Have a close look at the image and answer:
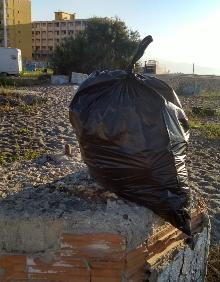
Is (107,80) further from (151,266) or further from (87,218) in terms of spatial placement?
(151,266)

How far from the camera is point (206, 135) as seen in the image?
28.1ft

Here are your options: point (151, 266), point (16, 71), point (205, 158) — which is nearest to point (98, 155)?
point (151, 266)

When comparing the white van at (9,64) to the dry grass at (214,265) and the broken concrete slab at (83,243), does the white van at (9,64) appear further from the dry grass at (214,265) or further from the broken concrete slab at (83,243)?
the broken concrete slab at (83,243)

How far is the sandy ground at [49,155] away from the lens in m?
2.84

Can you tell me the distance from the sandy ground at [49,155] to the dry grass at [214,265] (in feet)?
1.07

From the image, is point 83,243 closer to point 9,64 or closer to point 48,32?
point 9,64

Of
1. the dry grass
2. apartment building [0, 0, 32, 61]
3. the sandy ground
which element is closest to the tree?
the sandy ground

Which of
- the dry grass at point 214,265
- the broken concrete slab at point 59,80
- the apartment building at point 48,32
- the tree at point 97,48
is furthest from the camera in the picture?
the apartment building at point 48,32

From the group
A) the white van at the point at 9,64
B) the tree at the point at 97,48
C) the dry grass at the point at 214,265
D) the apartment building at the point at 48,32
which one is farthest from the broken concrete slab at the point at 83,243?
the apartment building at the point at 48,32

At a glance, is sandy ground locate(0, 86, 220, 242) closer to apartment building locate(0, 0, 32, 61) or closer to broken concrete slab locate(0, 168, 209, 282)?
broken concrete slab locate(0, 168, 209, 282)

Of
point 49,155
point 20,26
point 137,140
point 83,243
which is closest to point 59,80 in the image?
point 49,155

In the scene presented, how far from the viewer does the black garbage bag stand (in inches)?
83.5

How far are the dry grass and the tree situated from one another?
70.1ft

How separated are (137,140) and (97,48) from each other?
23.2 m
